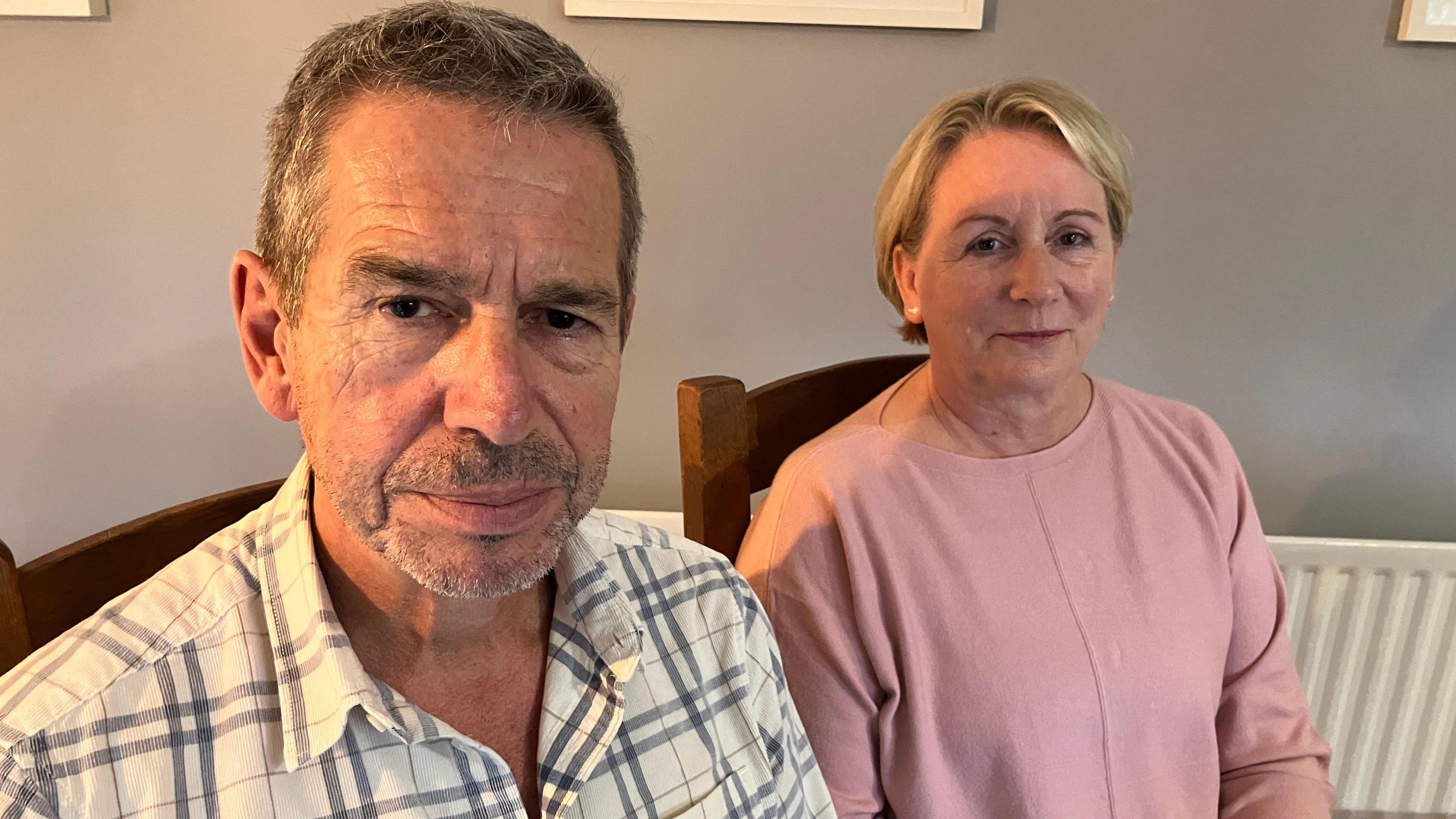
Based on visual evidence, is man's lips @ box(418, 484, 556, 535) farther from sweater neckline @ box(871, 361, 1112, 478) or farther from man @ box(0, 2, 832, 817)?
sweater neckline @ box(871, 361, 1112, 478)

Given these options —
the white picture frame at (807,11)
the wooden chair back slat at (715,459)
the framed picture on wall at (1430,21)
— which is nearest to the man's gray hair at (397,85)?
the wooden chair back slat at (715,459)

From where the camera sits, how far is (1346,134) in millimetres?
1366

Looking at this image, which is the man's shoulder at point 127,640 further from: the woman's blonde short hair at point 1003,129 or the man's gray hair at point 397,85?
the woman's blonde short hair at point 1003,129

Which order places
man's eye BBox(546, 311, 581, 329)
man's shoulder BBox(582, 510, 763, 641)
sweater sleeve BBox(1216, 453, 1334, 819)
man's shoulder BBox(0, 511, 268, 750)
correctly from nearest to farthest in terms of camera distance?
man's shoulder BBox(0, 511, 268, 750)
man's eye BBox(546, 311, 581, 329)
man's shoulder BBox(582, 510, 763, 641)
sweater sleeve BBox(1216, 453, 1334, 819)

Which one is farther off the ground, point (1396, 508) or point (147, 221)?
point (147, 221)

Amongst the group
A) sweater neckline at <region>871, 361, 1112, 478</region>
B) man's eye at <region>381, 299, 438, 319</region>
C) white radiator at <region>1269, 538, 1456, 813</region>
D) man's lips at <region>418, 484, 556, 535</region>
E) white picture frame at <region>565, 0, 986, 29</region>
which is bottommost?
white radiator at <region>1269, 538, 1456, 813</region>

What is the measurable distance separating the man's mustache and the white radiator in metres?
1.39

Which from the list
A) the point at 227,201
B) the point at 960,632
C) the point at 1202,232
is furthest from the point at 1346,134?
the point at 227,201

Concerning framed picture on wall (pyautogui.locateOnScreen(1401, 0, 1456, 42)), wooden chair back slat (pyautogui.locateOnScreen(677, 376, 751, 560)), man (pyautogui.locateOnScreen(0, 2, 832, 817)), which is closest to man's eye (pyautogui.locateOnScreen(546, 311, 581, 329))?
man (pyautogui.locateOnScreen(0, 2, 832, 817))

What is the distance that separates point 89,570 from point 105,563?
1 centimetres

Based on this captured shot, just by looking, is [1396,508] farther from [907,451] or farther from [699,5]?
[699,5]

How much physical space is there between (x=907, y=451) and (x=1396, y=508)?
1.13m

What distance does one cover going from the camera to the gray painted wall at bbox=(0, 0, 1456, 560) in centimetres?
126

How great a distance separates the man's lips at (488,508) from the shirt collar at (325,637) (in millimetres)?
122
